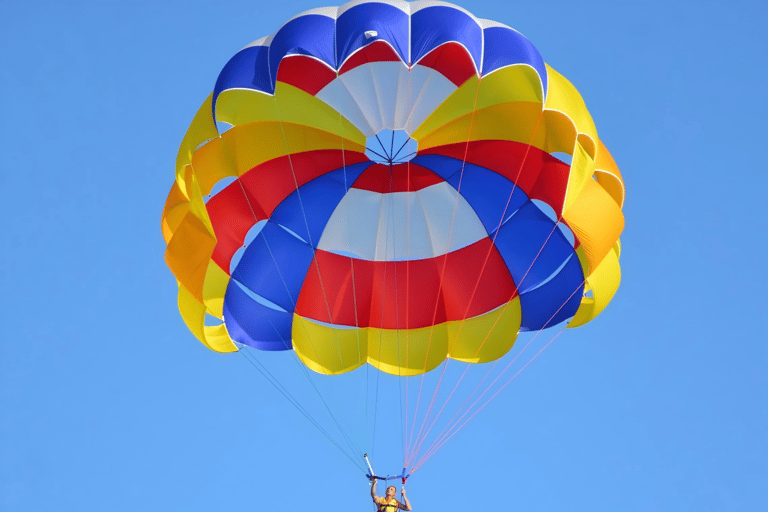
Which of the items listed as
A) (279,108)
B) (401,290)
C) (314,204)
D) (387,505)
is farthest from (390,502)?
(279,108)

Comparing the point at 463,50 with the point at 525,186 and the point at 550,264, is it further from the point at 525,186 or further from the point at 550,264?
the point at 550,264

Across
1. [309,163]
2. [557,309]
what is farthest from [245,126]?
[557,309]

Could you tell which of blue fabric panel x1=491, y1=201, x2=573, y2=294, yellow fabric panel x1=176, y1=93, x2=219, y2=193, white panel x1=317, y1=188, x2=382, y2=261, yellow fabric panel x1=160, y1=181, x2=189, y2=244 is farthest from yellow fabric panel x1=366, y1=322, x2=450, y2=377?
yellow fabric panel x1=176, y1=93, x2=219, y2=193

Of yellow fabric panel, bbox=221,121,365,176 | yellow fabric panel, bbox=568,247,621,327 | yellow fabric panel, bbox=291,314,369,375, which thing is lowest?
yellow fabric panel, bbox=291,314,369,375

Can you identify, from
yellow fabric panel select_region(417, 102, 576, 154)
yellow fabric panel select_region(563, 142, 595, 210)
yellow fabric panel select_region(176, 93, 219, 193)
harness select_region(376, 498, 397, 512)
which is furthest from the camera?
yellow fabric panel select_region(176, 93, 219, 193)

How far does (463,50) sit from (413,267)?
2893mm

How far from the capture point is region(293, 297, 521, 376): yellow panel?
1373 centimetres

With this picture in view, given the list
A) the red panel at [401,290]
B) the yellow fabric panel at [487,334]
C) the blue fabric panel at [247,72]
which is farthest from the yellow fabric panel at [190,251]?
the yellow fabric panel at [487,334]

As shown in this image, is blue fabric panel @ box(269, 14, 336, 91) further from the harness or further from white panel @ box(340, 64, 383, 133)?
the harness

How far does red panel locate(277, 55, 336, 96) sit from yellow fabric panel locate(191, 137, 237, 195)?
1050mm

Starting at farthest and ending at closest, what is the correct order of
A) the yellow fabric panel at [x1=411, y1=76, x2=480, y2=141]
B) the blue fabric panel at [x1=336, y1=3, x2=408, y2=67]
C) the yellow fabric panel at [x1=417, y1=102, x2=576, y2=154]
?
1. the yellow fabric panel at [x1=411, y1=76, x2=480, y2=141]
2. the yellow fabric panel at [x1=417, y1=102, x2=576, y2=154]
3. the blue fabric panel at [x1=336, y1=3, x2=408, y2=67]

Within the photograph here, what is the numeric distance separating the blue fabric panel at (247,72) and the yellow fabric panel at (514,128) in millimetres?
1885

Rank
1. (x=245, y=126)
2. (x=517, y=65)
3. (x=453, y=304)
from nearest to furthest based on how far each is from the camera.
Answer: (x=517, y=65)
(x=245, y=126)
(x=453, y=304)

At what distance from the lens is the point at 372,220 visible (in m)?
13.9
